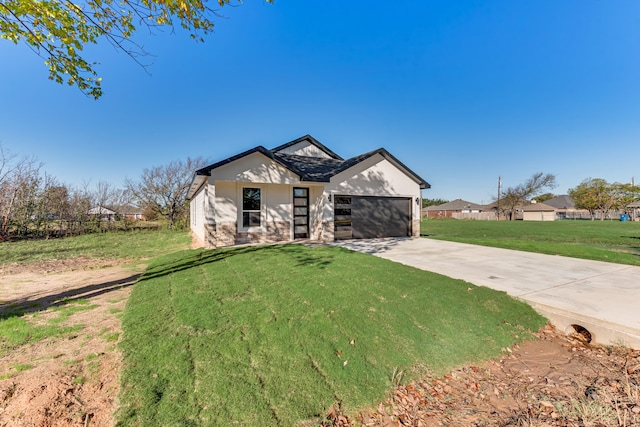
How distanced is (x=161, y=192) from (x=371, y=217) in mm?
19010

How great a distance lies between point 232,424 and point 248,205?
9.24 metres

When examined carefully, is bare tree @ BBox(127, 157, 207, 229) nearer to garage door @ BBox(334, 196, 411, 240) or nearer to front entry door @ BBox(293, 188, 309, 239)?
front entry door @ BBox(293, 188, 309, 239)

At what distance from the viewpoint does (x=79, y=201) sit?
56.2 feet

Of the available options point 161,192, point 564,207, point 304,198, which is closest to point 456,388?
point 304,198

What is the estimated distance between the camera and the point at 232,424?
6.52 ft

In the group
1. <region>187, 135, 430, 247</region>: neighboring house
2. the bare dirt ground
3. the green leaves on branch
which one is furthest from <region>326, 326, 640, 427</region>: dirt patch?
<region>187, 135, 430, 247</region>: neighboring house

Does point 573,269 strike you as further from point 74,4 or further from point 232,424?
point 74,4

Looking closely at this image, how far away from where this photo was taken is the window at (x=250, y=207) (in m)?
10.6

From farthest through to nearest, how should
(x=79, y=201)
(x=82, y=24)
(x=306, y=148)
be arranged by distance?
(x=79, y=201), (x=306, y=148), (x=82, y=24)

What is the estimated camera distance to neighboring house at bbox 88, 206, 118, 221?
1772cm

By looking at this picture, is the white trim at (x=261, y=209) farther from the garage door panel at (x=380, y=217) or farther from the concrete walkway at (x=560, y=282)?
the concrete walkway at (x=560, y=282)

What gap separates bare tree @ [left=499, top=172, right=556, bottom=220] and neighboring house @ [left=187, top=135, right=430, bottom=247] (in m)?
47.1

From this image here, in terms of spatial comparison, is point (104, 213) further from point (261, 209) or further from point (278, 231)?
point (278, 231)

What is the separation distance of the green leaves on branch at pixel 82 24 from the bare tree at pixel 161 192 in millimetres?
18669
